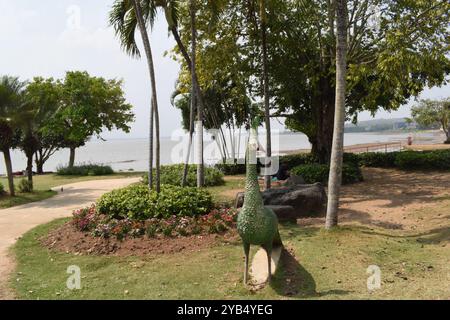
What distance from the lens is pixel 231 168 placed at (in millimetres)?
22312

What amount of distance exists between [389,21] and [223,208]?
9246 millimetres

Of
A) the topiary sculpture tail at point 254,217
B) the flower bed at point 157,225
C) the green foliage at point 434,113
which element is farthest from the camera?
the green foliage at point 434,113

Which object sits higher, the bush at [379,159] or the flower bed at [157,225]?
the bush at [379,159]

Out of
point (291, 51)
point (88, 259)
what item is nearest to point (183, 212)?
point (88, 259)

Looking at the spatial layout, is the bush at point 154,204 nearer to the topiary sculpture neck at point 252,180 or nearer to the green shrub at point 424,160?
the topiary sculpture neck at point 252,180

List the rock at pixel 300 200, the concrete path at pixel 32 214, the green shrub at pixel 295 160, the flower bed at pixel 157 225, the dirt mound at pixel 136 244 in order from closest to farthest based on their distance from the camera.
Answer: the concrete path at pixel 32 214 → the dirt mound at pixel 136 244 → the flower bed at pixel 157 225 → the rock at pixel 300 200 → the green shrub at pixel 295 160

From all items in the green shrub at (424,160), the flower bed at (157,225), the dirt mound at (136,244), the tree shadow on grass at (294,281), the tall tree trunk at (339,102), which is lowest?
the tree shadow on grass at (294,281)

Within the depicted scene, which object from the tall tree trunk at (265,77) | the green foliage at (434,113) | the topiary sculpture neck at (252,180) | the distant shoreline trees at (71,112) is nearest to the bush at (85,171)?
the distant shoreline trees at (71,112)

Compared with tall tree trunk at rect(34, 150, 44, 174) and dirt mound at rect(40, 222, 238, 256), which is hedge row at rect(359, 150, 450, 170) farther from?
tall tree trunk at rect(34, 150, 44, 174)

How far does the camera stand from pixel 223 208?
10.6m

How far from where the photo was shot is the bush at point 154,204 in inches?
377

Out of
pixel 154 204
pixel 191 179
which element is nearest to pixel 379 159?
pixel 191 179

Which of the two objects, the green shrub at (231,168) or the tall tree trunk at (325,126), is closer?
the tall tree trunk at (325,126)

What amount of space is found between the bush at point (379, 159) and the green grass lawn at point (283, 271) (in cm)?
1350
